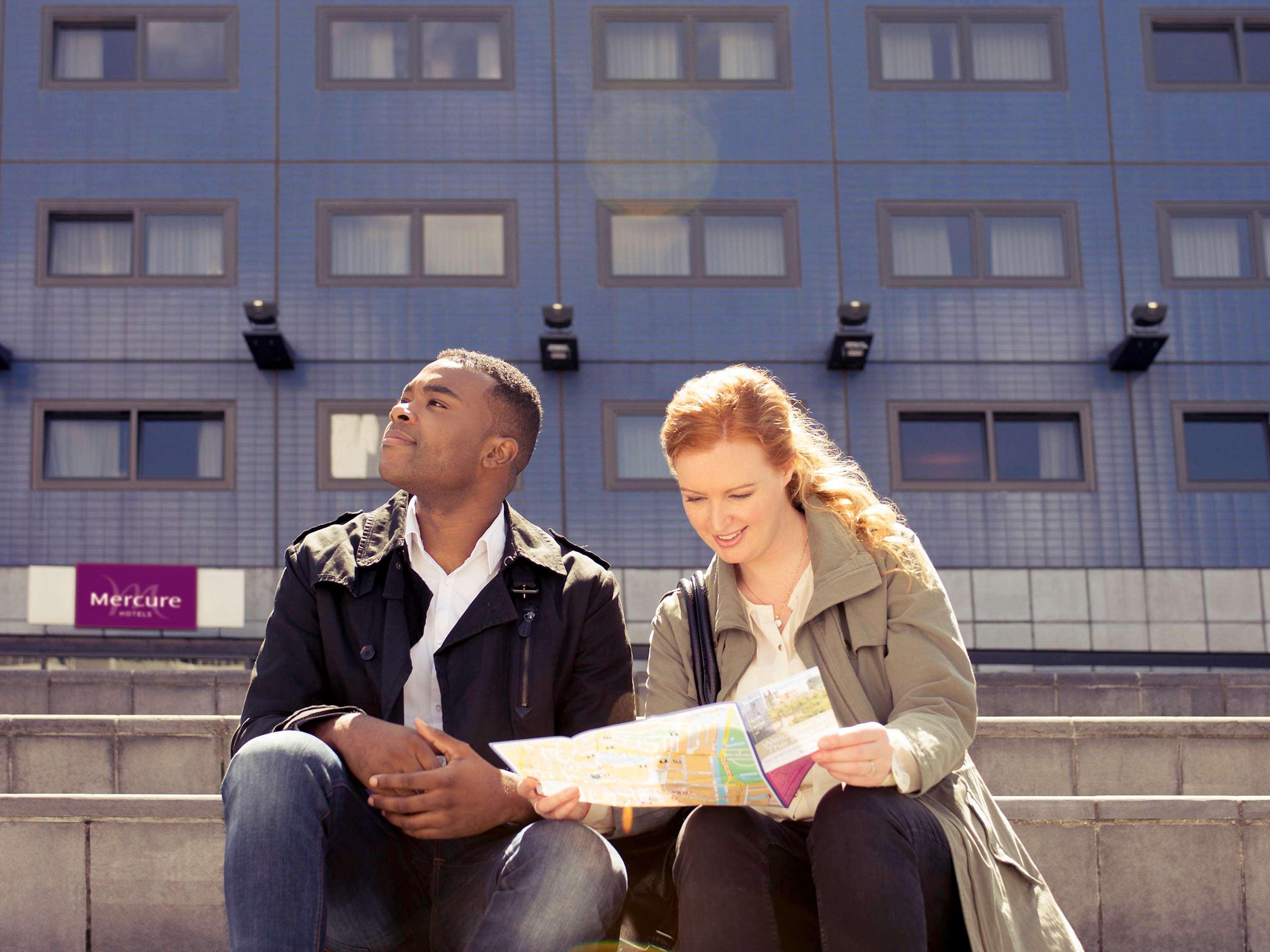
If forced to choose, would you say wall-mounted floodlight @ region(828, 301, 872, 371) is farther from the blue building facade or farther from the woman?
the woman

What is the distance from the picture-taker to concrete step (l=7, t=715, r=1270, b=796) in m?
6.09

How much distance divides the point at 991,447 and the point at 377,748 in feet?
43.2

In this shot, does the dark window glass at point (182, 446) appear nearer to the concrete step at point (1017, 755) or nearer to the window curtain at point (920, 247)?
the concrete step at point (1017, 755)

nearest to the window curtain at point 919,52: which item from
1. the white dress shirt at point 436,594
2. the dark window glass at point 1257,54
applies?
the dark window glass at point 1257,54

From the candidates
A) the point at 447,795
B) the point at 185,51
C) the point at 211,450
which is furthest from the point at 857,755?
the point at 185,51

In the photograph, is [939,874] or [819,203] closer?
[939,874]

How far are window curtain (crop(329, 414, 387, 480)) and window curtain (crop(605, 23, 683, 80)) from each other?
5574 mm

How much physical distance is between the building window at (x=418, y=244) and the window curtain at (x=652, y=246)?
4.43 feet

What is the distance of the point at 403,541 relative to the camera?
120 inches

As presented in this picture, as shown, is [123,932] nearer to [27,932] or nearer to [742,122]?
[27,932]

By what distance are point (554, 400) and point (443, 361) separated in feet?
36.4

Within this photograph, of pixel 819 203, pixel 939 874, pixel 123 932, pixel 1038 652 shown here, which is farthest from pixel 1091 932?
pixel 819 203

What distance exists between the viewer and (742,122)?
15.2m

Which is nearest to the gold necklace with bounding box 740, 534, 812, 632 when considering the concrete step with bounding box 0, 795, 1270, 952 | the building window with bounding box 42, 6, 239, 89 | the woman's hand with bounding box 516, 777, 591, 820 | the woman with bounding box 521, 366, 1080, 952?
the woman with bounding box 521, 366, 1080, 952
